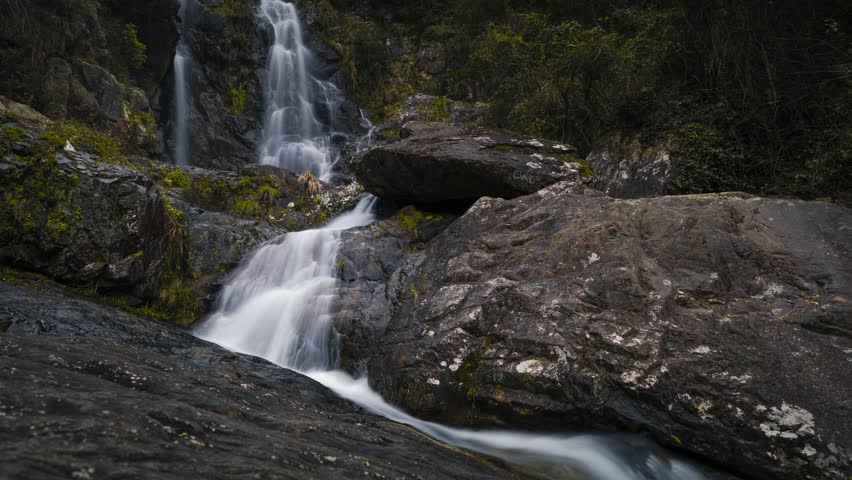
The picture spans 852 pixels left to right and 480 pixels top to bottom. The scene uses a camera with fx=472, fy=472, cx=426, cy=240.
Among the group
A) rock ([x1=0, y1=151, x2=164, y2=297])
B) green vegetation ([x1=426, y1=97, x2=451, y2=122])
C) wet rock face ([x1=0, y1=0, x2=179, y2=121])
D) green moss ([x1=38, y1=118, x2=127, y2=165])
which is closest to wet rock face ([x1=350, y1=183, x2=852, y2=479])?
rock ([x1=0, y1=151, x2=164, y2=297])

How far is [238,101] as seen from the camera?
57.1 feet

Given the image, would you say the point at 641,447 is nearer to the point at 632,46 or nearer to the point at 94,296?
the point at 94,296

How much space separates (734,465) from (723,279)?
1889mm

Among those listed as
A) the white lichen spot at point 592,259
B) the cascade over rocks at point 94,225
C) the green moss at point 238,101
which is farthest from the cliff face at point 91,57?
the white lichen spot at point 592,259

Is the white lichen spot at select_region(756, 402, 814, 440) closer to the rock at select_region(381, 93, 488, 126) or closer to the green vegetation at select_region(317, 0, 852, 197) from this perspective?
the green vegetation at select_region(317, 0, 852, 197)

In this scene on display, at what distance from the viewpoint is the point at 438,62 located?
2055cm

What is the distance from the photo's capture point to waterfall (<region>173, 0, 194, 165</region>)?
1509 centimetres

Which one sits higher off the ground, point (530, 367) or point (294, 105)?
point (294, 105)

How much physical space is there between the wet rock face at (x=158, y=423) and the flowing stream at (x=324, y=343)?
83cm

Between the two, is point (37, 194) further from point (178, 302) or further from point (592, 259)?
point (592, 259)

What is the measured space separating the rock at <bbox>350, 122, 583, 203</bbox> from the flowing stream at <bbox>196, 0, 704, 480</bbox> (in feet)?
4.67

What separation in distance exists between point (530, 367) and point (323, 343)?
307 cm

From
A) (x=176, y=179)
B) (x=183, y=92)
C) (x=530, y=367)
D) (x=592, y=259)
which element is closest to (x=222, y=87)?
(x=183, y=92)

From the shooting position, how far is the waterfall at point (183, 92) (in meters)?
15.1
